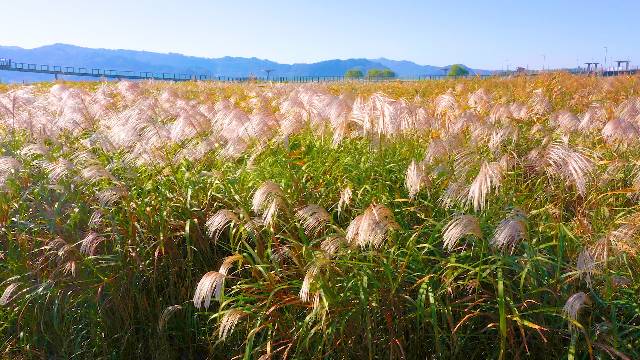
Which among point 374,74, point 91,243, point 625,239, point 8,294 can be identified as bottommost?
point 8,294

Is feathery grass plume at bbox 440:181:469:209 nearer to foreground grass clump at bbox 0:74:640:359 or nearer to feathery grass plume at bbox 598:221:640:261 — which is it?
foreground grass clump at bbox 0:74:640:359

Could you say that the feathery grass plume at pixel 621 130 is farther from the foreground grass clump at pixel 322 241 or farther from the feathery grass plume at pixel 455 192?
the feathery grass plume at pixel 455 192

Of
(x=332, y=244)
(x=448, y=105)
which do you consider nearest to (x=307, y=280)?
(x=332, y=244)

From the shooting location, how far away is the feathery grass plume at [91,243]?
3625 mm

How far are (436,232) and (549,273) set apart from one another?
2.13ft

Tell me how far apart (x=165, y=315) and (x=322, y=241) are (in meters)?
1.07

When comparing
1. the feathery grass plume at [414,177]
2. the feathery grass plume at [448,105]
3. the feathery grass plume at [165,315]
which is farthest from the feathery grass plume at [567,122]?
the feathery grass plume at [165,315]

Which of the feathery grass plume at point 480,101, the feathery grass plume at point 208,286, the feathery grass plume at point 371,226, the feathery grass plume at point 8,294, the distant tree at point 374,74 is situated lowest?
the feathery grass plume at point 8,294

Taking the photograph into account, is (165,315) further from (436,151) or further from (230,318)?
(436,151)

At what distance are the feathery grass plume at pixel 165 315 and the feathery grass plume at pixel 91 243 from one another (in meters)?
0.59

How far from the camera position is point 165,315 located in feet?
12.0

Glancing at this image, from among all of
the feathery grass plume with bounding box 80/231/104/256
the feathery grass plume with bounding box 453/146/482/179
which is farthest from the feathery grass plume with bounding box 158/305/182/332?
the feathery grass plume with bounding box 453/146/482/179

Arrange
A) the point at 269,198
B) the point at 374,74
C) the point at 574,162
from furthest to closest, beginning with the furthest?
1. the point at 374,74
2. the point at 269,198
3. the point at 574,162

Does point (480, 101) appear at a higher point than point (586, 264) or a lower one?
higher
